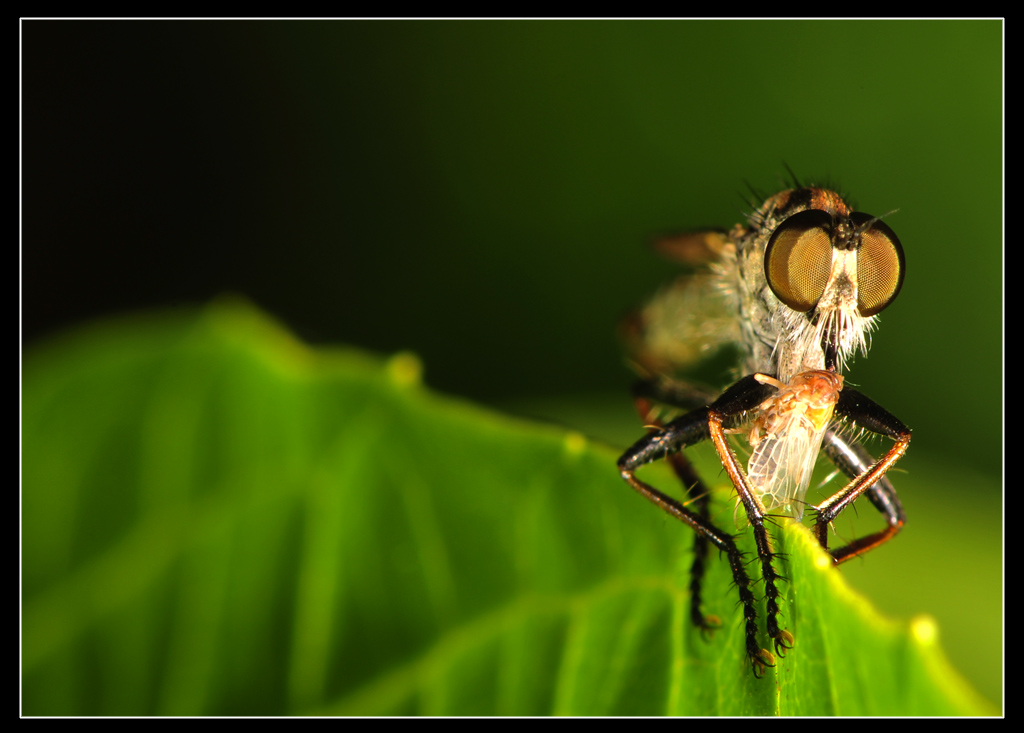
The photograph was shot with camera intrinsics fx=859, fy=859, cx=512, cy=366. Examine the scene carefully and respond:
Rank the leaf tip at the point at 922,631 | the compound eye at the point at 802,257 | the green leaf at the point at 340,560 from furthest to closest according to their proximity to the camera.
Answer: the compound eye at the point at 802,257 < the green leaf at the point at 340,560 < the leaf tip at the point at 922,631

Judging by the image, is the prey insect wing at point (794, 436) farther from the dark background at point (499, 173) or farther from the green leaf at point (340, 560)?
the dark background at point (499, 173)

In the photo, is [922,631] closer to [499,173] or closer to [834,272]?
[834,272]

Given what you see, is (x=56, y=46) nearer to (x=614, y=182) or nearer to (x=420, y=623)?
(x=614, y=182)

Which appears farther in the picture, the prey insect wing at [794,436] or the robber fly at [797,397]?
the prey insect wing at [794,436]

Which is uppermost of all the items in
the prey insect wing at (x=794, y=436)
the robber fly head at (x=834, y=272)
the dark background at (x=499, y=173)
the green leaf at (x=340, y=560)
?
the dark background at (x=499, y=173)

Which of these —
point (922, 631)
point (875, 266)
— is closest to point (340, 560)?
point (922, 631)

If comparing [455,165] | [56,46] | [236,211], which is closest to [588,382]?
[455,165]

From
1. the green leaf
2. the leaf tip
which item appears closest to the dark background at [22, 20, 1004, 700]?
the green leaf

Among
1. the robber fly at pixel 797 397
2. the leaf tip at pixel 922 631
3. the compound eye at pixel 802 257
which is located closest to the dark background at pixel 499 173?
the robber fly at pixel 797 397
